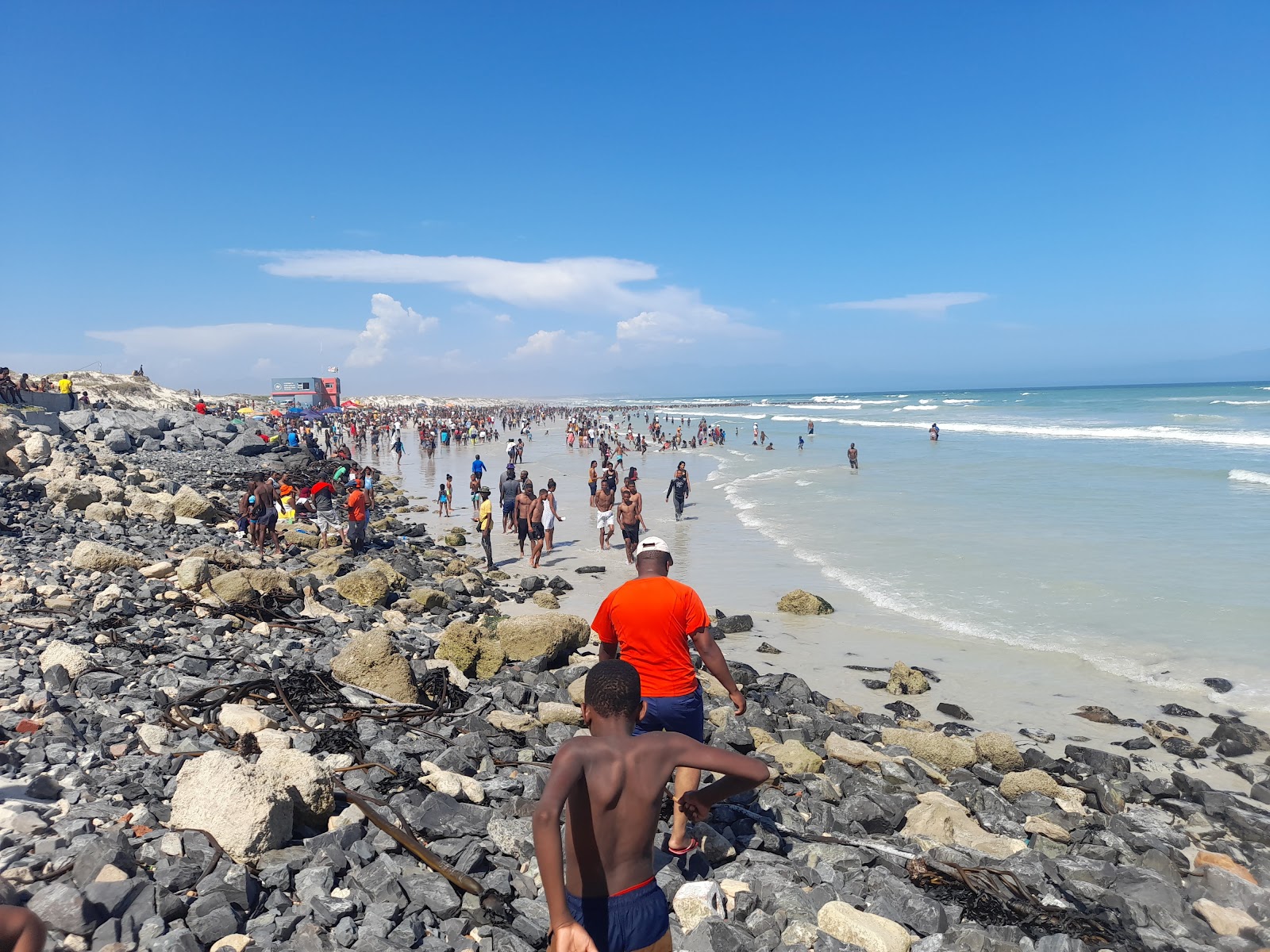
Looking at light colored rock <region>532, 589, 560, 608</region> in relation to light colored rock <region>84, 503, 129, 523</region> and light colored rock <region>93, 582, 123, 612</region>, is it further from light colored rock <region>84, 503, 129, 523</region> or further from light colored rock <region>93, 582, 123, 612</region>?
light colored rock <region>84, 503, 129, 523</region>

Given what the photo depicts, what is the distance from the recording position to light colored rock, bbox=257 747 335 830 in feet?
12.8

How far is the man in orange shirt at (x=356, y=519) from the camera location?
41.5 ft

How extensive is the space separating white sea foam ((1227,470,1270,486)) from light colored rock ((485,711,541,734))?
26.3 meters

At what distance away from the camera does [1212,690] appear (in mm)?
8062

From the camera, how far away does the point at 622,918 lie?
233 cm

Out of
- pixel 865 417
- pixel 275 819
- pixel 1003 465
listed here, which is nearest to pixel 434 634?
pixel 275 819

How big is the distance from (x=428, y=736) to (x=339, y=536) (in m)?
9.94

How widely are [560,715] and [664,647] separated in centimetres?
221

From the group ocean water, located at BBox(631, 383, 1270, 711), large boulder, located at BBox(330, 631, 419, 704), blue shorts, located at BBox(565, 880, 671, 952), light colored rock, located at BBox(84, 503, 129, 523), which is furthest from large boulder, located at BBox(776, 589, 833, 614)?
light colored rock, located at BBox(84, 503, 129, 523)

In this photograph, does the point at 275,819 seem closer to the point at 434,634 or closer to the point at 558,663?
A: the point at 558,663

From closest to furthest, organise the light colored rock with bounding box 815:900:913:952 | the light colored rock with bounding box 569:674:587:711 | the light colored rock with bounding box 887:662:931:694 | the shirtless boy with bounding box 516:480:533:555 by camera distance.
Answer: the light colored rock with bounding box 815:900:913:952 → the light colored rock with bounding box 569:674:587:711 → the light colored rock with bounding box 887:662:931:694 → the shirtless boy with bounding box 516:480:533:555

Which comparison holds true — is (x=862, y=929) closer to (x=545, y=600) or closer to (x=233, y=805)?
(x=233, y=805)

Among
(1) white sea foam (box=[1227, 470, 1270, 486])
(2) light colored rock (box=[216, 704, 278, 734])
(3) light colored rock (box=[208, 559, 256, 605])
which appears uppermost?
(3) light colored rock (box=[208, 559, 256, 605])

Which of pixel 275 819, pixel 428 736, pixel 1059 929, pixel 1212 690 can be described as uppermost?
pixel 275 819
